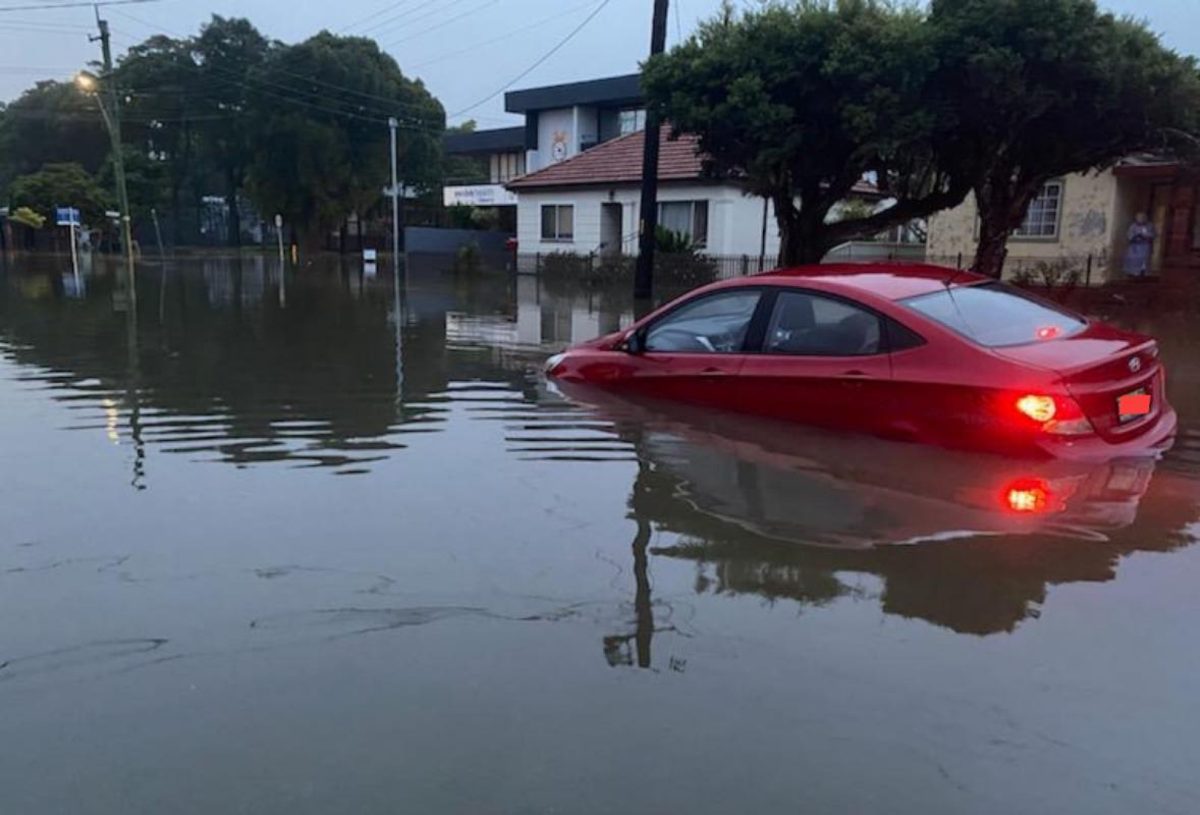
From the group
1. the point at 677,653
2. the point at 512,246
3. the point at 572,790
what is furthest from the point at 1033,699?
the point at 512,246

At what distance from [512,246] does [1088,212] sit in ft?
70.9

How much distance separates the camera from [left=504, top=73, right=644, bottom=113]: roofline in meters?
42.9

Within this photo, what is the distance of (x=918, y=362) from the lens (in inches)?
241

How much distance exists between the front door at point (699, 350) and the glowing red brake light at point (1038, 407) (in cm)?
211

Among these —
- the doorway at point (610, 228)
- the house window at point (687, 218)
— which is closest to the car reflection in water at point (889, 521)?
the house window at point (687, 218)

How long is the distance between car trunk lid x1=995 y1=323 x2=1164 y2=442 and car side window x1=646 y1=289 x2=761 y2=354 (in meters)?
1.96

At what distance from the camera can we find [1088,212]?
25391 mm

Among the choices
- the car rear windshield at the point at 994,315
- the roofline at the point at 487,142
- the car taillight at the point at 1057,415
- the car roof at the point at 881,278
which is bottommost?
the car taillight at the point at 1057,415

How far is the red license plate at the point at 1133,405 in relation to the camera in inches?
230

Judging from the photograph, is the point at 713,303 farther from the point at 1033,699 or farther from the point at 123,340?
the point at 123,340

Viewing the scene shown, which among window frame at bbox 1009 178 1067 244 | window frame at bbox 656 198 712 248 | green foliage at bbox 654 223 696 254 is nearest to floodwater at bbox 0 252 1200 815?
window frame at bbox 1009 178 1067 244

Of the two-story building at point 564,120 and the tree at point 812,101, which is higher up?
the two-story building at point 564,120

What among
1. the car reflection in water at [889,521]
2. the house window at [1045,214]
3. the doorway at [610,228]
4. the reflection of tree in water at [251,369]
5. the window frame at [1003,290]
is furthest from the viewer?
the doorway at [610,228]

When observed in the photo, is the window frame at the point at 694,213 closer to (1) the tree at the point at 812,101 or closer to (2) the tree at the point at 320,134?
(1) the tree at the point at 812,101
